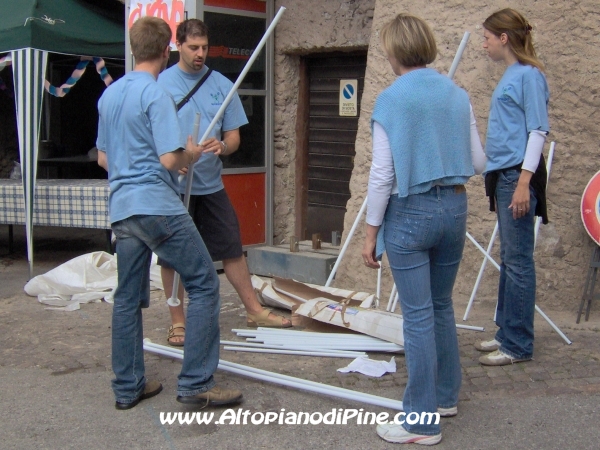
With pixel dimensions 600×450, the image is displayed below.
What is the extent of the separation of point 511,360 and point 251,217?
3.39 m

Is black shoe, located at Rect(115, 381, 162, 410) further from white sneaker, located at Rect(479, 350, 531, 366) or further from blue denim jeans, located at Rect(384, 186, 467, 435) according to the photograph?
white sneaker, located at Rect(479, 350, 531, 366)

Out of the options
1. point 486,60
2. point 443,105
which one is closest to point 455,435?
point 443,105

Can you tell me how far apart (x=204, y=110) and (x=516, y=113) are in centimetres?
171

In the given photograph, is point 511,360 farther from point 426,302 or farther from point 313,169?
point 313,169

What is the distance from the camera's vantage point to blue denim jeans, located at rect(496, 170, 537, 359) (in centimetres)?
408

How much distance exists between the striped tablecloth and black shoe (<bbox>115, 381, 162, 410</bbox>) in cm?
316

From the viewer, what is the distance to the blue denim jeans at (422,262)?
3176 mm

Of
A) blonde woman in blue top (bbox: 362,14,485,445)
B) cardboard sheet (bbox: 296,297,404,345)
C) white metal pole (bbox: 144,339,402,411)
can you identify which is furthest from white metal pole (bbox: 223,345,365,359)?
blonde woman in blue top (bbox: 362,14,485,445)

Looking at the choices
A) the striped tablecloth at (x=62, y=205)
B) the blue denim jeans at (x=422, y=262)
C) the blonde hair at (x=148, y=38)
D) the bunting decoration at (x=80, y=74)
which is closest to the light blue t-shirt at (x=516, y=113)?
the blue denim jeans at (x=422, y=262)

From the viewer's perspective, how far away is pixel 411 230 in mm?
3176

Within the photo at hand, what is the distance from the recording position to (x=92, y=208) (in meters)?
7.01

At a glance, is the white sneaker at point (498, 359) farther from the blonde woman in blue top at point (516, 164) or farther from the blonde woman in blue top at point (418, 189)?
the blonde woman in blue top at point (418, 189)

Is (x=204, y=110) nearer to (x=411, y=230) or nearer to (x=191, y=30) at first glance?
(x=191, y=30)

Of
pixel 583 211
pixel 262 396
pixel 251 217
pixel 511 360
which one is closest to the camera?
pixel 262 396
